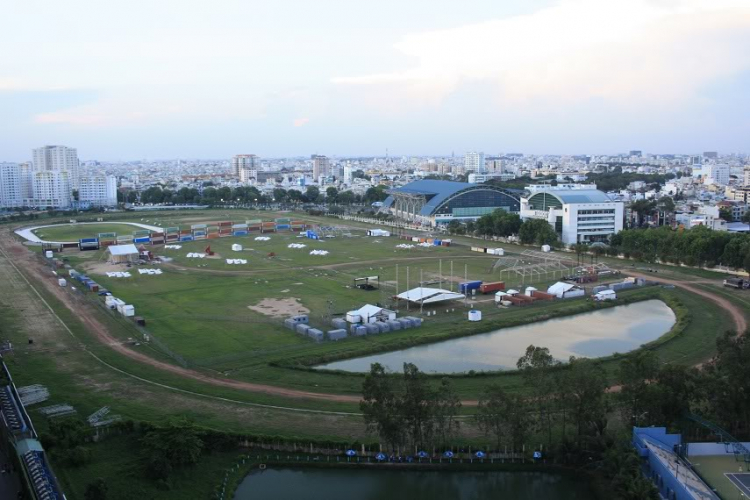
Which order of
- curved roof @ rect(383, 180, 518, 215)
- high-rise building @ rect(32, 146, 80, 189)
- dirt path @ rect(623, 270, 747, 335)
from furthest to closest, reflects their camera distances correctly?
high-rise building @ rect(32, 146, 80, 189) → curved roof @ rect(383, 180, 518, 215) → dirt path @ rect(623, 270, 747, 335)

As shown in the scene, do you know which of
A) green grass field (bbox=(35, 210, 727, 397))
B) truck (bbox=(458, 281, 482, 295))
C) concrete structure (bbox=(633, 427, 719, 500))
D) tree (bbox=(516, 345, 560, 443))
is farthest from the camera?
truck (bbox=(458, 281, 482, 295))

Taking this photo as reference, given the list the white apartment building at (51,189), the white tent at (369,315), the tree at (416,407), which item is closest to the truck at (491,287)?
the white tent at (369,315)

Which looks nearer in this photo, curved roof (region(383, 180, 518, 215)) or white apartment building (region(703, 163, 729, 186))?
curved roof (region(383, 180, 518, 215))

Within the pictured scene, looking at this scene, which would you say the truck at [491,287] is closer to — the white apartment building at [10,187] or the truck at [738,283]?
the truck at [738,283]

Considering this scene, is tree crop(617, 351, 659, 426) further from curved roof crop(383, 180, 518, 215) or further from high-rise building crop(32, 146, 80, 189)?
high-rise building crop(32, 146, 80, 189)

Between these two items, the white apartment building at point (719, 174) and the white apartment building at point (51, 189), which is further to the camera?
the white apartment building at point (719, 174)

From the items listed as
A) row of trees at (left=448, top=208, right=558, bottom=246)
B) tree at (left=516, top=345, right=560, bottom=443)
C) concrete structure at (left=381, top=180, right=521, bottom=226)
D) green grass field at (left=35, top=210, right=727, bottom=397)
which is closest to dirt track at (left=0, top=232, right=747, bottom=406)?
green grass field at (left=35, top=210, right=727, bottom=397)

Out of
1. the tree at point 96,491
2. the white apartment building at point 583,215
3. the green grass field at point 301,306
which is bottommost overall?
the tree at point 96,491

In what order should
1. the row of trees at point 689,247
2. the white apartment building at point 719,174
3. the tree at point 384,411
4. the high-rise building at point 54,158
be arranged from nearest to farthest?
the tree at point 384,411 → the row of trees at point 689,247 → the white apartment building at point 719,174 → the high-rise building at point 54,158
